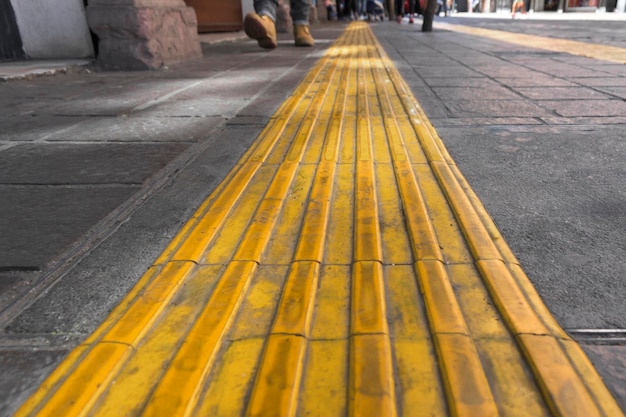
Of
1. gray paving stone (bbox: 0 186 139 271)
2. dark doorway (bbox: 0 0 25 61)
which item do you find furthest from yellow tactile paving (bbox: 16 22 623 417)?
dark doorway (bbox: 0 0 25 61)

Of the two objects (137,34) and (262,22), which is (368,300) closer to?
(137,34)

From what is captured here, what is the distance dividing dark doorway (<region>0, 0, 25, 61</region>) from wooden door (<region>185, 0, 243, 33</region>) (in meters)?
4.40

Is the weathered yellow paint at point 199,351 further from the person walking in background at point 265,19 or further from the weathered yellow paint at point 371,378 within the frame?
the person walking in background at point 265,19

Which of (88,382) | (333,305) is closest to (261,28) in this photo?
(333,305)

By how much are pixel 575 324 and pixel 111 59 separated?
3977 millimetres

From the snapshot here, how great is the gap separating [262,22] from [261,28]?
0.09 meters

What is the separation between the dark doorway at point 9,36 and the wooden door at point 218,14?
440 centimetres

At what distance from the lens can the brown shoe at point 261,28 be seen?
488cm

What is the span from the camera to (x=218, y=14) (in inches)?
320

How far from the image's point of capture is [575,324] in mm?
687

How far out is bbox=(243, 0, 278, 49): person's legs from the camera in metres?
4.89

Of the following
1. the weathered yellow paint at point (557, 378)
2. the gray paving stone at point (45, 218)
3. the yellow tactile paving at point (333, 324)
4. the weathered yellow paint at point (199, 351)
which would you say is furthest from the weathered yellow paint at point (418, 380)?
the gray paving stone at point (45, 218)

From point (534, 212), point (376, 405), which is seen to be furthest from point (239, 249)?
point (534, 212)

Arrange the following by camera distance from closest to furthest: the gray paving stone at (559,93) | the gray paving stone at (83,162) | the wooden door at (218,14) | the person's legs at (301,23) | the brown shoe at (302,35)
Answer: the gray paving stone at (83,162) → the gray paving stone at (559,93) → the person's legs at (301,23) → the brown shoe at (302,35) → the wooden door at (218,14)
